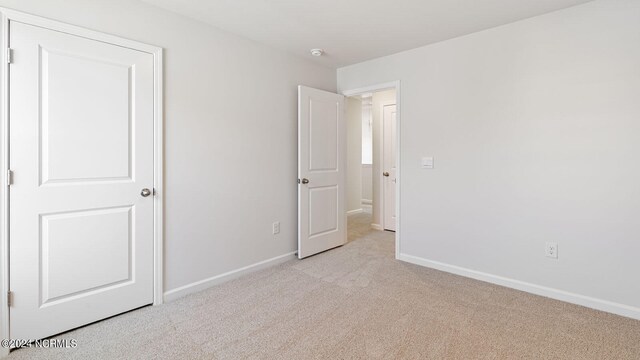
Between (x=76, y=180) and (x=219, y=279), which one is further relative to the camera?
(x=219, y=279)

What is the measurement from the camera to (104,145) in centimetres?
209

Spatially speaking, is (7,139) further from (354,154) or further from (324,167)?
(354,154)

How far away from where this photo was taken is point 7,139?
175cm

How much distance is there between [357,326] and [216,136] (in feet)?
6.50

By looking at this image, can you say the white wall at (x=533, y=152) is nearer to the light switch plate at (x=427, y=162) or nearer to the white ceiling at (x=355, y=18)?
the light switch plate at (x=427, y=162)

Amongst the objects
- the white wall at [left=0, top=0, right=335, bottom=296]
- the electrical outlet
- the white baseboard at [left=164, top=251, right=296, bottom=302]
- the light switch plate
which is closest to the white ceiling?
the white wall at [left=0, top=0, right=335, bottom=296]

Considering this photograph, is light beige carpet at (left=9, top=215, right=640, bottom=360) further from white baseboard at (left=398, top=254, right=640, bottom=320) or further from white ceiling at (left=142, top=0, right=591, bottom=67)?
white ceiling at (left=142, top=0, right=591, bottom=67)

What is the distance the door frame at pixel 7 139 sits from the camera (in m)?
1.72

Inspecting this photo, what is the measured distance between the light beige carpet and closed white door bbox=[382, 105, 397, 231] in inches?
80.4

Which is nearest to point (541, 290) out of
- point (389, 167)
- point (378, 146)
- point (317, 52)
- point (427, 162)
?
point (427, 162)

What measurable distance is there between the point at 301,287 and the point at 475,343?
1.42 meters

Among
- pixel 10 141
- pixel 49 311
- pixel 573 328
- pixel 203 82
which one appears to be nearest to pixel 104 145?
pixel 10 141

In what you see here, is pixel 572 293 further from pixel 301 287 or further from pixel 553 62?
pixel 301 287

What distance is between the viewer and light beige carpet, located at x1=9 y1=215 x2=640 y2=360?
5.82 feet
